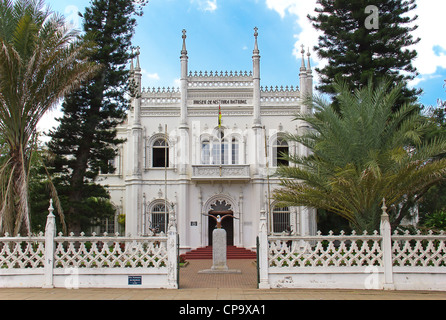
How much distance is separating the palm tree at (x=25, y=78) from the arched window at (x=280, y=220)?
14629 millimetres

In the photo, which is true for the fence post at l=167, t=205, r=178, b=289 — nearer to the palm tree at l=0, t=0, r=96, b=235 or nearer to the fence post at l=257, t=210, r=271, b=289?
the fence post at l=257, t=210, r=271, b=289

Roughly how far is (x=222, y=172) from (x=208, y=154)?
5.22 ft

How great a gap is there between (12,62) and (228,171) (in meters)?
14.2

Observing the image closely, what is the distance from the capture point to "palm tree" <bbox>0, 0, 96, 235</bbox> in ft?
39.3

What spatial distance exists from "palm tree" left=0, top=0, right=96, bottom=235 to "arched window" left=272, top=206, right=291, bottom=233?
14629 mm

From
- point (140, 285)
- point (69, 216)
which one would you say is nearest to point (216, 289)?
point (140, 285)

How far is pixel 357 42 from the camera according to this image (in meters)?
22.0

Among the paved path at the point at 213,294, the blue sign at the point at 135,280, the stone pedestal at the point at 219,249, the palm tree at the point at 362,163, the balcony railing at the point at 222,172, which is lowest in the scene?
the paved path at the point at 213,294

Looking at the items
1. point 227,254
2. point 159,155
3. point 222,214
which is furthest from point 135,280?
point 159,155

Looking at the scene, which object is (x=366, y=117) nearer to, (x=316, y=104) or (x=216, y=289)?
(x=316, y=104)

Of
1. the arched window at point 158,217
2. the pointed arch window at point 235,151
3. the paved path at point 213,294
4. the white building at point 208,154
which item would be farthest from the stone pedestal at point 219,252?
the pointed arch window at point 235,151

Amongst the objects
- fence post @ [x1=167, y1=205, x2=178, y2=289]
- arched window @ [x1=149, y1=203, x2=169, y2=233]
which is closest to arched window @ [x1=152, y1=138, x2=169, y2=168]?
arched window @ [x1=149, y1=203, x2=169, y2=233]

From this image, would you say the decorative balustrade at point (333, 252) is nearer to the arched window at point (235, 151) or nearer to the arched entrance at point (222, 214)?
the arched entrance at point (222, 214)

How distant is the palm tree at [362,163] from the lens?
11781 mm
